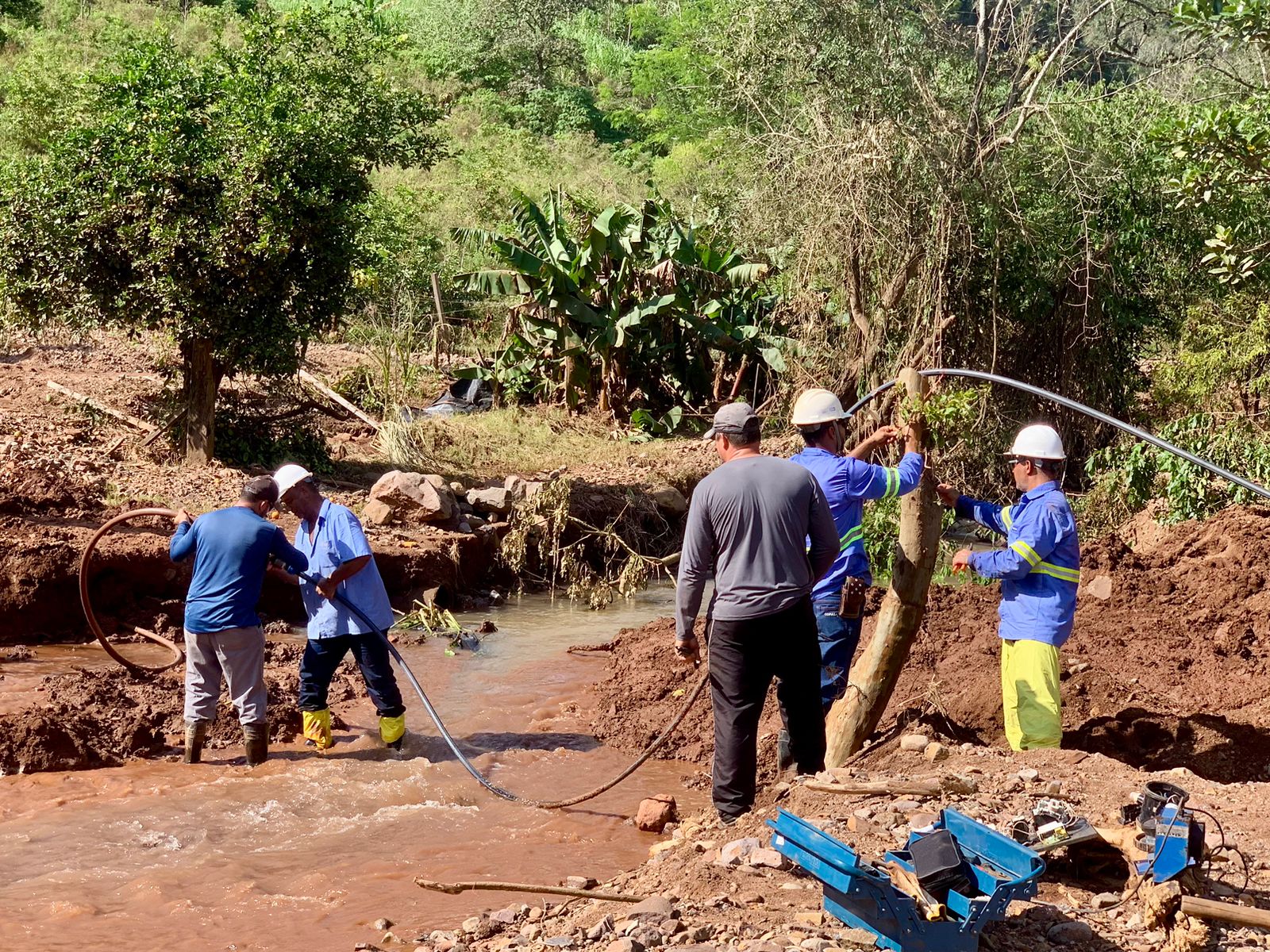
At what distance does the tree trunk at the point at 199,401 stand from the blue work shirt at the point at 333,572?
6566 mm

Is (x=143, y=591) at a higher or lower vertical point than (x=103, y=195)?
lower

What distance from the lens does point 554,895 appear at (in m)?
5.59

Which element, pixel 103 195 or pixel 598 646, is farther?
pixel 103 195

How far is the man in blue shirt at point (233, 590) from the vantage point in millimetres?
7352

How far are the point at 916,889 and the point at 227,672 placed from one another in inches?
194

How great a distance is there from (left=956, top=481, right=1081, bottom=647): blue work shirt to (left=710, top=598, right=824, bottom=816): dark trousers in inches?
49.3

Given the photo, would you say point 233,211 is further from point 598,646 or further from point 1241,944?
point 1241,944

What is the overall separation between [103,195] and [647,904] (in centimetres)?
1038

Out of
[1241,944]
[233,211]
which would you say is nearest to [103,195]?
[233,211]

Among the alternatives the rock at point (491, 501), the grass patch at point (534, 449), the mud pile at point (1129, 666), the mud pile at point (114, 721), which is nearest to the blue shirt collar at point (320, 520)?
the mud pile at point (114, 721)

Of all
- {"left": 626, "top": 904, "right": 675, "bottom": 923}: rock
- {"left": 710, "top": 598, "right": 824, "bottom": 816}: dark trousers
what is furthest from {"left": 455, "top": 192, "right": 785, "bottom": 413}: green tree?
{"left": 626, "top": 904, "right": 675, "bottom": 923}: rock

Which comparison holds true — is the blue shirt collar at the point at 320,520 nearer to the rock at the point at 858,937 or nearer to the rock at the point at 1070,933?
the rock at the point at 858,937

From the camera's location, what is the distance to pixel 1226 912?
418 centimetres

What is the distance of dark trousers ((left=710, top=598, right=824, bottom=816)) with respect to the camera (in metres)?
5.60
